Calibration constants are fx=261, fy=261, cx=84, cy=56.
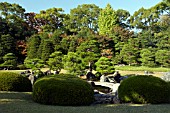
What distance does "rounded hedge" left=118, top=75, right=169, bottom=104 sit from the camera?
7.70m

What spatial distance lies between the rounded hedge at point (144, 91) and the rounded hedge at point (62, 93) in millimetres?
1272

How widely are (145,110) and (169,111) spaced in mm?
525

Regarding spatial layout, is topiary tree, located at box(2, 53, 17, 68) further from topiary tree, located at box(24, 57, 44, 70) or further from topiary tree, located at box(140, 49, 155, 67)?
topiary tree, located at box(140, 49, 155, 67)

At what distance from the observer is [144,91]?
772cm

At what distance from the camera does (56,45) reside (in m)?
29.3

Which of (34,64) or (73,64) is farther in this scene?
(34,64)

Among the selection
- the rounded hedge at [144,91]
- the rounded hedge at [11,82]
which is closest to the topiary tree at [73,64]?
the rounded hedge at [11,82]

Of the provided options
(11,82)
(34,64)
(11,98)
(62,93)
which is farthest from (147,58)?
(11,98)

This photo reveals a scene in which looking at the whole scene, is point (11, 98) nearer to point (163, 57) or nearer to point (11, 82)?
point (11, 82)

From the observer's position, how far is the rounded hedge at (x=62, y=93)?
279 inches

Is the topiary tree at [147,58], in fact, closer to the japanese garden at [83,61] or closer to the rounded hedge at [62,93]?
the japanese garden at [83,61]

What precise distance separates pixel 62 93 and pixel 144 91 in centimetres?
246

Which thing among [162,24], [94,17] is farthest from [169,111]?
[94,17]

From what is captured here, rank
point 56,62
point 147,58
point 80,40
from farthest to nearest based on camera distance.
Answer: point 80,40 < point 147,58 < point 56,62
